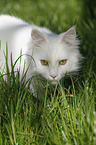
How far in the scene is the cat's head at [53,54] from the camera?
2180 millimetres

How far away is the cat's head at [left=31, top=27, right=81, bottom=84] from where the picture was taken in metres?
2.18

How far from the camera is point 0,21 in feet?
9.18

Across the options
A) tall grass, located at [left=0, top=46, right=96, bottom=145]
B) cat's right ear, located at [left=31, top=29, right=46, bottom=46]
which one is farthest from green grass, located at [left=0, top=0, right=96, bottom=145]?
cat's right ear, located at [left=31, top=29, right=46, bottom=46]

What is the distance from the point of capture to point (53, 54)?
7.13 ft

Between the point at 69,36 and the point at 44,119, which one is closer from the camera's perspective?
the point at 44,119

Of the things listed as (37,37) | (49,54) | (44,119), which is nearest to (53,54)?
(49,54)

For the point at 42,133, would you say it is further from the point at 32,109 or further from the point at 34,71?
the point at 34,71

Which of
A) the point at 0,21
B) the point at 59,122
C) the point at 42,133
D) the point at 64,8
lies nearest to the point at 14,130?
the point at 42,133

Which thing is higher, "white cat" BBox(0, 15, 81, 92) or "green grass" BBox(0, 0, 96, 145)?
"white cat" BBox(0, 15, 81, 92)

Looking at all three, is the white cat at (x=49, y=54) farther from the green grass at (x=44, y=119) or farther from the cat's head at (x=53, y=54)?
the green grass at (x=44, y=119)

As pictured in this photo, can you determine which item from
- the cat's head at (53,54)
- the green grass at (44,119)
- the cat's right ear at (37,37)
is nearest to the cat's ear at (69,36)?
the cat's head at (53,54)

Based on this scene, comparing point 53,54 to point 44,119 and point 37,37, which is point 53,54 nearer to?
point 37,37

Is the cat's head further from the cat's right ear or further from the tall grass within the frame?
the tall grass

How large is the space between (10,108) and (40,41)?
2.70 ft
